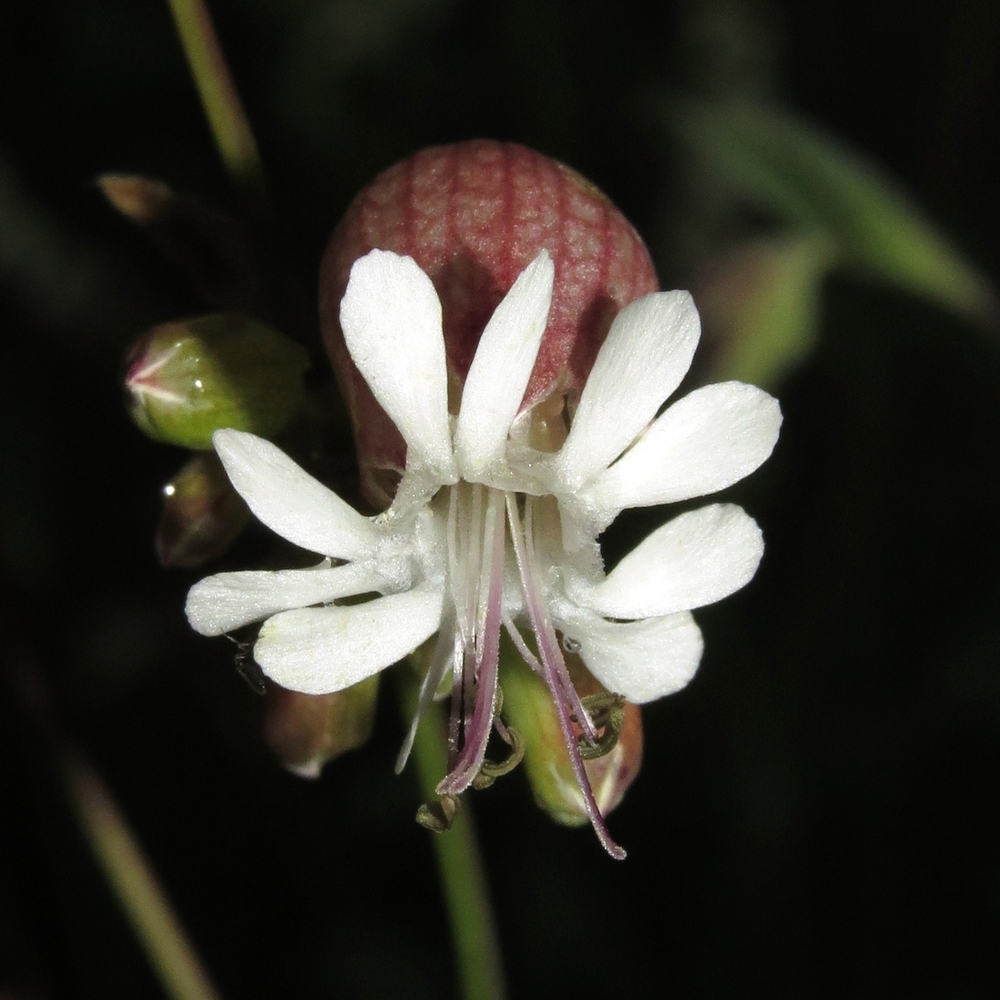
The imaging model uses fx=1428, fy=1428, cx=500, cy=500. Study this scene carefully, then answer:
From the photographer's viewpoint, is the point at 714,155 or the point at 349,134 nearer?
the point at 714,155

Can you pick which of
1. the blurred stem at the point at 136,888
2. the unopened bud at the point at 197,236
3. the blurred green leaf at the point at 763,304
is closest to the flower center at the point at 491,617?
the unopened bud at the point at 197,236

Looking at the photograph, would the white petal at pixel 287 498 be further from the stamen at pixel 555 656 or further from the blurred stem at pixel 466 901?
the blurred stem at pixel 466 901

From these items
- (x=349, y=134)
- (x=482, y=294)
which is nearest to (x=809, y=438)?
(x=349, y=134)

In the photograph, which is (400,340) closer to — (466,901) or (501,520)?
(501,520)

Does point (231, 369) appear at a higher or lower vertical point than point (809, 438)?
higher

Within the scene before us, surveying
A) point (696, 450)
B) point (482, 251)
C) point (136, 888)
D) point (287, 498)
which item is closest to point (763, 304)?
point (482, 251)

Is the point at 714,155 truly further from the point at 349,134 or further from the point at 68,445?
the point at 68,445
